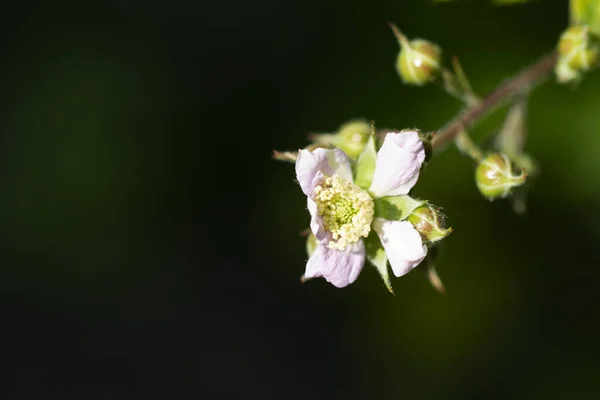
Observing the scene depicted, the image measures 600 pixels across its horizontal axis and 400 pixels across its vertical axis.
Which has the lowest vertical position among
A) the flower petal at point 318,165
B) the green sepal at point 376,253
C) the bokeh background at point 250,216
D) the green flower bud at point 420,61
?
the green sepal at point 376,253

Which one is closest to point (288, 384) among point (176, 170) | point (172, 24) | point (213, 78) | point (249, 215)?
point (249, 215)

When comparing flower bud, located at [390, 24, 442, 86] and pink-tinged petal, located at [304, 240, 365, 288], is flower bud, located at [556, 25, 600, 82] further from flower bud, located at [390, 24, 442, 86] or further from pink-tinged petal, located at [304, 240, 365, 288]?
pink-tinged petal, located at [304, 240, 365, 288]

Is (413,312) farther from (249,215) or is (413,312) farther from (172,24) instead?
(172,24)

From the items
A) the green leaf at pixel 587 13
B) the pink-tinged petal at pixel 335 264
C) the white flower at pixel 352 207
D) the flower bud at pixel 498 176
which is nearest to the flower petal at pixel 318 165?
the white flower at pixel 352 207

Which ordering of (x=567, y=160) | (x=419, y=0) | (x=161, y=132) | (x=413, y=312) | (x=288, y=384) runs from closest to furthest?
(x=567, y=160)
(x=419, y=0)
(x=413, y=312)
(x=161, y=132)
(x=288, y=384)

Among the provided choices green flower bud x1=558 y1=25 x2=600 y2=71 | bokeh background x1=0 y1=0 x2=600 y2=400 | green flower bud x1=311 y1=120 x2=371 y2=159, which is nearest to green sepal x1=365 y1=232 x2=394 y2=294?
green flower bud x1=311 y1=120 x2=371 y2=159

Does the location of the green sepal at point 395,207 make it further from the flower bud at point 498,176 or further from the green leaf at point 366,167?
the flower bud at point 498,176
